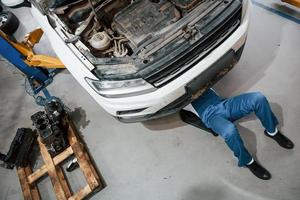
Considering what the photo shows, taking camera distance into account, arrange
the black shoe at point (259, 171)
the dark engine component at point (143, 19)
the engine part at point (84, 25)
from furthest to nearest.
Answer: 1. the engine part at point (84, 25)
2. the dark engine component at point (143, 19)
3. the black shoe at point (259, 171)

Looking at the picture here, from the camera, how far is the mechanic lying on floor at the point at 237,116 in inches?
88.4

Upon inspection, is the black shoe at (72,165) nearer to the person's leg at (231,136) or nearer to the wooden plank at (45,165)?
the wooden plank at (45,165)

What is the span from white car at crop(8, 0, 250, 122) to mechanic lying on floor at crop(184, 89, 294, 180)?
18cm

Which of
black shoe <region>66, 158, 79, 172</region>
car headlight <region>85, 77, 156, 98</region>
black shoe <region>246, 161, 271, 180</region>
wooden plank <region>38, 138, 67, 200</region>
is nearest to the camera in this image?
car headlight <region>85, 77, 156, 98</region>

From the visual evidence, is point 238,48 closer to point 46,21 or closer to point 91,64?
point 91,64

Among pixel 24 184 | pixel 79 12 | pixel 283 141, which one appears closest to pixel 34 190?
pixel 24 184

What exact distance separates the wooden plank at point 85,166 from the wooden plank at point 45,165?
9 cm

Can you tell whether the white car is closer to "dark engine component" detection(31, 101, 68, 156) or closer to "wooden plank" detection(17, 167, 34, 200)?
"dark engine component" detection(31, 101, 68, 156)

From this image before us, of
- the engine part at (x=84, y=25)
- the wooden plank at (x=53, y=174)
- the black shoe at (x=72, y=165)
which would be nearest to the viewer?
the engine part at (x=84, y=25)

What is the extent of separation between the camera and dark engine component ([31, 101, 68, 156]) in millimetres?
2965

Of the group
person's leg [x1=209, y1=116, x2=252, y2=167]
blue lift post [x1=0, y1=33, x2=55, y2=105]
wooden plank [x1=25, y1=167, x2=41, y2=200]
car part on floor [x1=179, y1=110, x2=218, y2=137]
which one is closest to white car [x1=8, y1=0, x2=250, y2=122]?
person's leg [x1=209, y1=116, x2=252, y2=167]

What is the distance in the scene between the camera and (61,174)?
2.95 m

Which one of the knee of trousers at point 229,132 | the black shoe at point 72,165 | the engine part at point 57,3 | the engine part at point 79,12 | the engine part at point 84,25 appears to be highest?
the engine part at point 57,3

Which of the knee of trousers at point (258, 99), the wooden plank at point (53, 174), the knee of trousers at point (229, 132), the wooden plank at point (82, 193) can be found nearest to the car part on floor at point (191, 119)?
the knee of trousers at point (229, 132)
